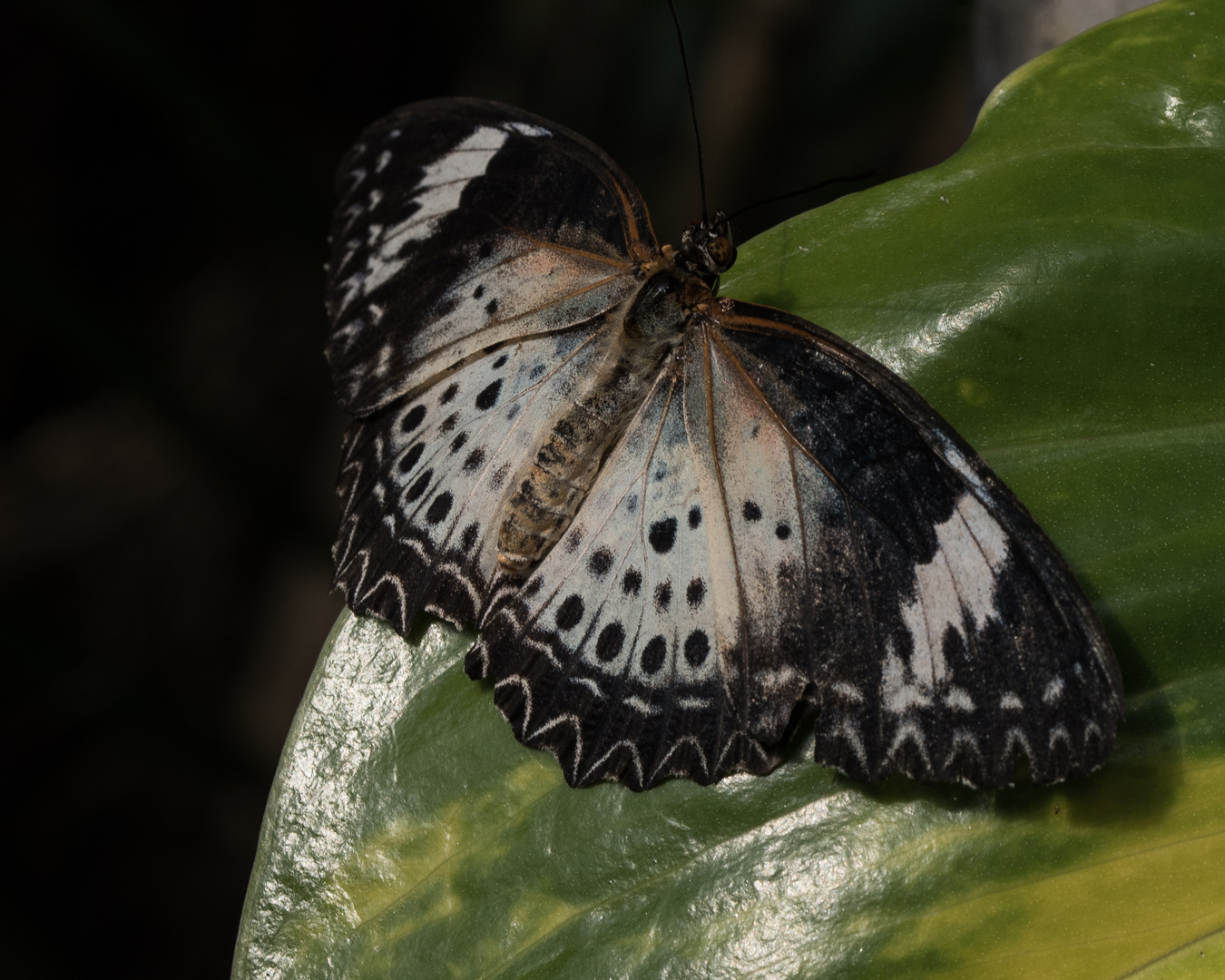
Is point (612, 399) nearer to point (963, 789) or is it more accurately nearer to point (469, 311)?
point (469, 311)

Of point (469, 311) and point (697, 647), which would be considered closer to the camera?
point (697, 647)

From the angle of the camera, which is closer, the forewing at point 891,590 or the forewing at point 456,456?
the forewing at point 891,590

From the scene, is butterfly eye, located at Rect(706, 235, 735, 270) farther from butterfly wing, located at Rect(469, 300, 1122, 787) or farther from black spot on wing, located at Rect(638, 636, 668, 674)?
black spot on wing, located at Rect(638, 636, 668, 674)

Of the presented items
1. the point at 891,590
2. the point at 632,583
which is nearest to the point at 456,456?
the point at 632,583

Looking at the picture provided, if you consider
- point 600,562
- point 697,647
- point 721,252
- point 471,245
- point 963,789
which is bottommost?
point 963,789

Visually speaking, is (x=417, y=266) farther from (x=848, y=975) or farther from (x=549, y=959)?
(x=848, y=975)

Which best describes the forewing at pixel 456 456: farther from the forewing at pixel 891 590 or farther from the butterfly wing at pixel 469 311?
the forewing at pixel 891 590

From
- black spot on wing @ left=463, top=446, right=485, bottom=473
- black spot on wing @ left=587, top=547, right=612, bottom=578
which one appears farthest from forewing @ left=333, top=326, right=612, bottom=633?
A: black spot on wing @ left=587, top=547, right=612, bottom=578

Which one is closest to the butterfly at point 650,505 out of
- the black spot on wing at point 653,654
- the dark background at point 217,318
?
the black spot on wing at point 653,654
